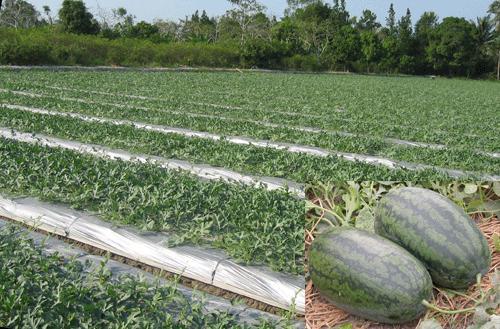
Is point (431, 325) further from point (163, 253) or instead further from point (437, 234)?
point (163, 253)

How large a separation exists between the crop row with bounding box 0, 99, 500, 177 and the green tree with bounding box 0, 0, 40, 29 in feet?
113

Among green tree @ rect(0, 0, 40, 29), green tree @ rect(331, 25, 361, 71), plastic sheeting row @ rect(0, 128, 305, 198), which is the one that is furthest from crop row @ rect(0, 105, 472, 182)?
green tree @ rect(331, 25, 361, 71)

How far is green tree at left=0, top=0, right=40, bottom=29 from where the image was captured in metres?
38.6

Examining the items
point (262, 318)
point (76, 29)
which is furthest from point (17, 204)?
point (76, 29)

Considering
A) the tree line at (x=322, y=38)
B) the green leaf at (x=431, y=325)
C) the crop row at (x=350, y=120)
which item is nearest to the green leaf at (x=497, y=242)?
the green leaf at (x=431, y=325)

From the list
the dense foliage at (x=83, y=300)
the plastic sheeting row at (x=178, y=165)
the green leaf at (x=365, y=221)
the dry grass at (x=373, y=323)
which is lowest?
the plastic sheeting row at (x=178, y=165)

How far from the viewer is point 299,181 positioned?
185 inches

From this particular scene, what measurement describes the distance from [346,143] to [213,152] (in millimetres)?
1933

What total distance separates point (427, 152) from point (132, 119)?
14.6 feet

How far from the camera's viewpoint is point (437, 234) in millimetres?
1542

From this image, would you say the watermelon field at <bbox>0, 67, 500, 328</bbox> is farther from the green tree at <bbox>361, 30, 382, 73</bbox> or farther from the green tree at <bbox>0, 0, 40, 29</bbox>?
the green tree at <bbox>361, 30, 382, 73</bbox>

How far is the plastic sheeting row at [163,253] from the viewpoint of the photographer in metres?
2.68

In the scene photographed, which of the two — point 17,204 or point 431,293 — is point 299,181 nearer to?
point 17,204

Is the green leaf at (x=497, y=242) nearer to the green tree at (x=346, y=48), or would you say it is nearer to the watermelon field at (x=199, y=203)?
the watermelon field at (x=199, y=203)
